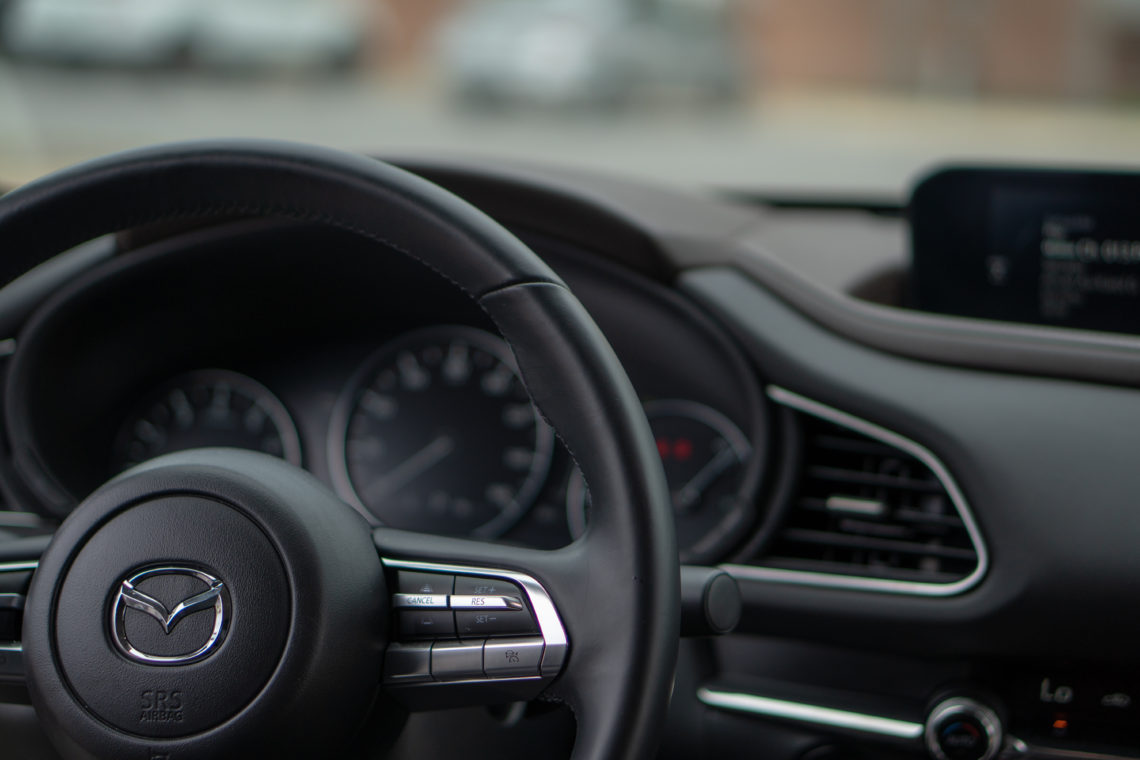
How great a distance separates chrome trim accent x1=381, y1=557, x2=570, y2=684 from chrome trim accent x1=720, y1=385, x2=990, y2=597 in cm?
36

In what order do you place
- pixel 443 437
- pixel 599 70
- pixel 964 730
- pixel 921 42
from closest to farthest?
pixel 964 730
pixel 443 437
pixel 599 70
pixel 921 42

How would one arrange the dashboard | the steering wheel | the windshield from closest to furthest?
1. the steering wheel
2. the dashboard
3. the windshield

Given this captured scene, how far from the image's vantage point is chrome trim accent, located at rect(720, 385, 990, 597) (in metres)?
1.40

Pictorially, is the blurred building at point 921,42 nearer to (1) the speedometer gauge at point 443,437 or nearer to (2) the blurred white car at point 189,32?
(2) the blurred white car at point 189,32

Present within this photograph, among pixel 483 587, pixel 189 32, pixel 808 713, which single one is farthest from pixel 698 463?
pixel 189 32

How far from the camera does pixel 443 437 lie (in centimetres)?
183

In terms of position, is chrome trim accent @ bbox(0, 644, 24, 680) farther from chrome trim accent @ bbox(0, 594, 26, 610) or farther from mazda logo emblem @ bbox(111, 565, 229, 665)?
mazda logo emblem @ bbox(111, 565, 229, 665)

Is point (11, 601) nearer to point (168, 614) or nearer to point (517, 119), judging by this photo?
point (168, 614)

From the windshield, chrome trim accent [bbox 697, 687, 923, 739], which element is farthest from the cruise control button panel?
the windshield

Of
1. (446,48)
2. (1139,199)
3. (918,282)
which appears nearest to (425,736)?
(918,282)

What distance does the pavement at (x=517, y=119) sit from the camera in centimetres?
504

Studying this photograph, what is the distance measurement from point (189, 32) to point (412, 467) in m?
8.32

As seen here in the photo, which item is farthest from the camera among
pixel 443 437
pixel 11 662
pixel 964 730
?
pixel 443 437

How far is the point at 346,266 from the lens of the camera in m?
1.78
